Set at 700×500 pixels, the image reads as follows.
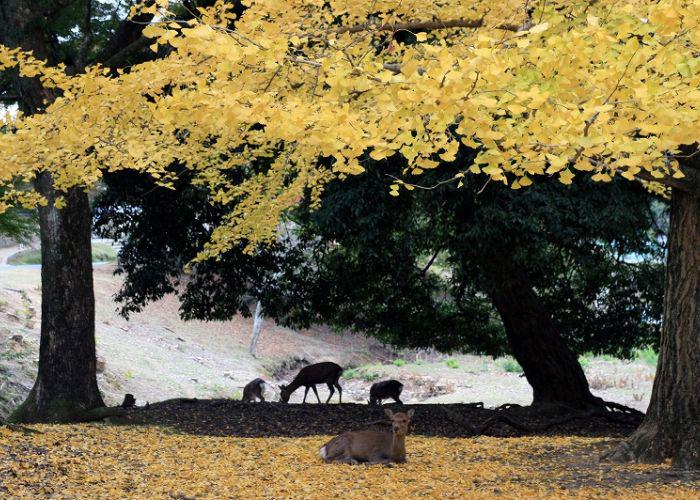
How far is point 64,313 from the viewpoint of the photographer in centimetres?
1183

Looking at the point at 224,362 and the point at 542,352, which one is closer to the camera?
the point at 542,352

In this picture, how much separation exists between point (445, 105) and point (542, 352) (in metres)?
9.17

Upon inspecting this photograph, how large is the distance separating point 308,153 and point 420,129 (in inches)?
196

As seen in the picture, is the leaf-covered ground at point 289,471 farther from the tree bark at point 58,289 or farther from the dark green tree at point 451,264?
the dark green tree at point 451,264

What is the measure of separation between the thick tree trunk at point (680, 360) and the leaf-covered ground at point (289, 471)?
26 cm

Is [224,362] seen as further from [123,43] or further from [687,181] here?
[687,181]

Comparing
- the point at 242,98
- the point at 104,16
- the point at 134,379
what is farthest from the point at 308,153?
the point at 134,379

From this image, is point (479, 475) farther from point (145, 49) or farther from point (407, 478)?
point (145, 49)

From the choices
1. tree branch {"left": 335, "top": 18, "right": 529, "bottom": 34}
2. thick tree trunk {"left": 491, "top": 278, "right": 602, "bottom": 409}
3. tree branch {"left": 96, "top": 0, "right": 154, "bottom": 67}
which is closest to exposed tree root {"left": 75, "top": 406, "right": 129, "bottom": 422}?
tree branch {"left": 96, "top": 0, "right": 154, "bottom": 67}

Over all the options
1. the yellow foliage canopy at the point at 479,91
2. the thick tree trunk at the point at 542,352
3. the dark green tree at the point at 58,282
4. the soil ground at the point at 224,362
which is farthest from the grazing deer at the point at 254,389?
the yellow foliage canopy at the point at 479,91

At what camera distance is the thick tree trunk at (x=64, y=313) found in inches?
464

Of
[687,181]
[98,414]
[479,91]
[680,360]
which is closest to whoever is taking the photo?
[479,91]

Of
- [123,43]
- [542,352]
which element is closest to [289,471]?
[542,352]

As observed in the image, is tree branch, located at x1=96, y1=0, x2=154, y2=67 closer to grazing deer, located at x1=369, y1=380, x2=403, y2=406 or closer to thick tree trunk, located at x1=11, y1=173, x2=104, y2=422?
thick tree trunk, located at x1=11, y1=173, x2=104, y2=422
